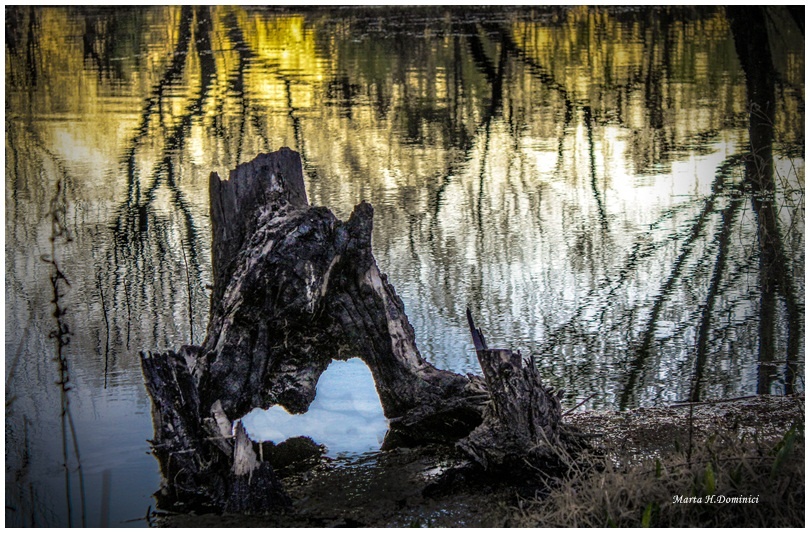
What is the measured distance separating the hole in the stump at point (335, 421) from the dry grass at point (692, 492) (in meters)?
1.01

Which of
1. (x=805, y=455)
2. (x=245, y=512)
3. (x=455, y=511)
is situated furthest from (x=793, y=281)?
(x=245, y=512)

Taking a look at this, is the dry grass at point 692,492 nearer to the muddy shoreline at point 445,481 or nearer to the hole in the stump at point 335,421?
the muddy shoreline at point 445,481

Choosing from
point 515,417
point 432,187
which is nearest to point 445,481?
point 515,417

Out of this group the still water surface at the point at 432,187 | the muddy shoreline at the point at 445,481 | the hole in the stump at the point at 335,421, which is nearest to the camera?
the muddy shoreline at the point at 445,481

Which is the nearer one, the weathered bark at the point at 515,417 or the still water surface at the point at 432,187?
the weathered bark at the point at 515,417

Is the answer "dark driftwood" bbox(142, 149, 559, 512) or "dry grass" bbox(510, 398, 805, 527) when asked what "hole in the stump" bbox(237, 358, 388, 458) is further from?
"dry grass" bbox(510, 398, 805, 527)

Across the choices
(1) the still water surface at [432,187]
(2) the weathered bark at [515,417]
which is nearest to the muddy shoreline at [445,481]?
(2) the weathered bark at [515,417]

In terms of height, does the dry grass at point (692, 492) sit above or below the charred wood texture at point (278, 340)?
below

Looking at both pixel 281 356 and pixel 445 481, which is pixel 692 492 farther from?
pixel 281 356

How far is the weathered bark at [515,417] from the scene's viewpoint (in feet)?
11.9

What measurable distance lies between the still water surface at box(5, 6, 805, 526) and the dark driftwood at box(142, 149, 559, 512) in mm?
456

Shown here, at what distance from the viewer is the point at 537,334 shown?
5531 mm

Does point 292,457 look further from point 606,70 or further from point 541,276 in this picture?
point 606,70

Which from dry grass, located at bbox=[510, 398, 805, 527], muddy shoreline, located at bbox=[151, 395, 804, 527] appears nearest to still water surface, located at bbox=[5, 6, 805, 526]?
muddy shoreline, located at bbox=[151, 395, 804, 527]
